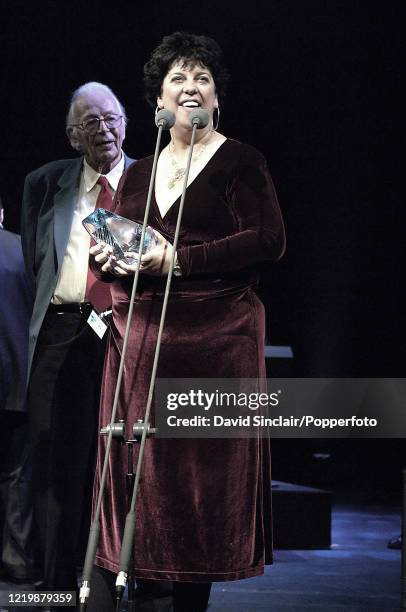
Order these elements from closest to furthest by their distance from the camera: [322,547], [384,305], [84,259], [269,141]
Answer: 1. [84,259]
2. [322,547]
3. [269,141]
4. [384,305]

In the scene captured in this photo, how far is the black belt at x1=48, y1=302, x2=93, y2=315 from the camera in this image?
2.94m

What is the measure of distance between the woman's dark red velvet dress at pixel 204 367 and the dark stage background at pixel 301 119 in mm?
2190

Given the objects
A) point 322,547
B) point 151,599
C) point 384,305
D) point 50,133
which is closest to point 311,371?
point 384,305

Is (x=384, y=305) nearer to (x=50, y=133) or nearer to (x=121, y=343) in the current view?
(x=50, y=133)

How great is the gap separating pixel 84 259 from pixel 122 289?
0.66 meters

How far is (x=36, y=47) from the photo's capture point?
440 centimetres

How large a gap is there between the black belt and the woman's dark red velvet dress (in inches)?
22.0

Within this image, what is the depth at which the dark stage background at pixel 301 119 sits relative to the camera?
4.37 meters

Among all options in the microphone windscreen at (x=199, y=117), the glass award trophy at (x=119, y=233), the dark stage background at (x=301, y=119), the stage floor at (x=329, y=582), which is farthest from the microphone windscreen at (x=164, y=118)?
the dark stage background at (x=301, y=119)

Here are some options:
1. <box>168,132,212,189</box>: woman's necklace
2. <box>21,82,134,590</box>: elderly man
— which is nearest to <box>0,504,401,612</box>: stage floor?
<box>21,82,134,590</box>: elderly man

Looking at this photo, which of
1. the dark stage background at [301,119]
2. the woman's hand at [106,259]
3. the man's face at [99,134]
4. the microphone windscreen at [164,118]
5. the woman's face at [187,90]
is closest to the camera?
the microphone windscreen at [164,118]

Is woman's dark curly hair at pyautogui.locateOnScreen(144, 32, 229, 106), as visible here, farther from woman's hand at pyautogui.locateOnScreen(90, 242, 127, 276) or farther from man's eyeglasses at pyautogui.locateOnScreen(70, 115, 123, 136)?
man's eyeglasses at pyautogui.locateOnScreen(70, 115, 123, 136)

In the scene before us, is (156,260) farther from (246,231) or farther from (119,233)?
(246,231)

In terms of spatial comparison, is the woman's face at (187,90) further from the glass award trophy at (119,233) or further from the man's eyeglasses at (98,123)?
the man's eyeglasses at (98,123)
